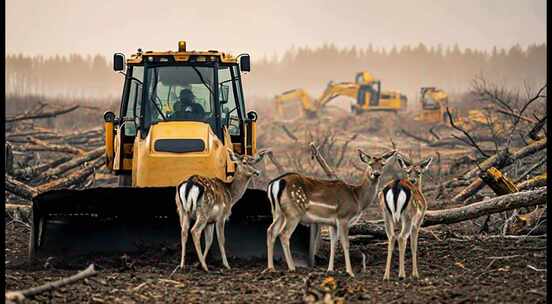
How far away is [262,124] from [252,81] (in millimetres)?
19881

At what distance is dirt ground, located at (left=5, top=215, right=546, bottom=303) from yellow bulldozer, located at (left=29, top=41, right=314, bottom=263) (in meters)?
0.24

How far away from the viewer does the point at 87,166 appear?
53.2 feet

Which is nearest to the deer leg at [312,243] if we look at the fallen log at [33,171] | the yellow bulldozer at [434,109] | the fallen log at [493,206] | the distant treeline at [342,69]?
the fallen log at [493,206]

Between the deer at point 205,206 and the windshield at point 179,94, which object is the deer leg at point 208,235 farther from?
the windshield at point 179,94

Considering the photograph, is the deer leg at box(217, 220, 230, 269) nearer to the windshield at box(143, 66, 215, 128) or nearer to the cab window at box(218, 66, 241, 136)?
the windshield at box(143, 66, 215, 128)

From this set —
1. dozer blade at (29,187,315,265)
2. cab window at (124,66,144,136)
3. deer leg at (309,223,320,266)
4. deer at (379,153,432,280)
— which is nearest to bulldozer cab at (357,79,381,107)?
cab window at (124,66,144,136)

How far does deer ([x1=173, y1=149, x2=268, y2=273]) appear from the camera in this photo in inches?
397

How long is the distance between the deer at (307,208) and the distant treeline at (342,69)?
112 ft

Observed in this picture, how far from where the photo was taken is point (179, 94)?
12.4 m

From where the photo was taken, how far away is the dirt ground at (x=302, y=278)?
29.1 feet

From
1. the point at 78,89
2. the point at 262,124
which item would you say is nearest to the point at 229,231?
the point at 262,124

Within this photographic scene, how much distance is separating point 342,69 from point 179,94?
39.2 m

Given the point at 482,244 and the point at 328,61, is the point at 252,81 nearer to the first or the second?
the point at 328,61

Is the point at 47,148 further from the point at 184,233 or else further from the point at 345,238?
the point at 345,238
